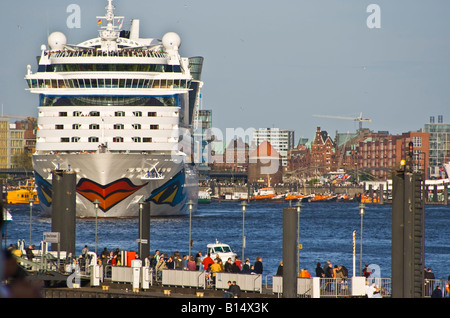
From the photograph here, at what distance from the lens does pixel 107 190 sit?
64312mm

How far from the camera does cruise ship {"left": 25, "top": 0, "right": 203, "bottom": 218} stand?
6400 cm

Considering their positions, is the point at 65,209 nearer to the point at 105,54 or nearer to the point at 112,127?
the point at 112,127

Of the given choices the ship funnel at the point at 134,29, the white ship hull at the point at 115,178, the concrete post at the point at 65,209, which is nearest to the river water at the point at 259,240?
the white ship hull at the point at 115,178

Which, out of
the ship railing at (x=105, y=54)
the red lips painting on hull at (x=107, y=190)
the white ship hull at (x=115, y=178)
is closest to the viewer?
the white ship hull at (x=115, y=178)

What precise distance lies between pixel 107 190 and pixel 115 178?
123cm

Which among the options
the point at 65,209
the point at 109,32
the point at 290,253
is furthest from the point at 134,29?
the point at 290,253

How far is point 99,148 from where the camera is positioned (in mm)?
63156

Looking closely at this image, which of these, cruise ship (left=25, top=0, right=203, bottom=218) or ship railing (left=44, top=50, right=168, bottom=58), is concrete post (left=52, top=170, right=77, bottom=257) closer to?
cruise ship (left=25, top=0, right=203, bottom=218)

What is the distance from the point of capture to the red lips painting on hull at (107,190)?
64062 millimetres

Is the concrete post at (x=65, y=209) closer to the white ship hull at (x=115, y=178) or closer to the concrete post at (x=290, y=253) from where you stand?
the concrete post at (x=290, y=253)
